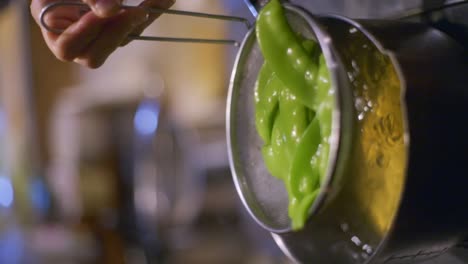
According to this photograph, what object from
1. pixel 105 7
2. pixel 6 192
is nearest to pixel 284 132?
pixel 105 7

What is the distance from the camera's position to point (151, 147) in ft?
5.03

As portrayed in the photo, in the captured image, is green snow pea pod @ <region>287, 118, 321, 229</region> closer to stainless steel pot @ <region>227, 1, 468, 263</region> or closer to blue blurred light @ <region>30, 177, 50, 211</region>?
stainless steel pot @ <region>227, 1, 468, 263</region>

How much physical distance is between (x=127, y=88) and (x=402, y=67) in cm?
150

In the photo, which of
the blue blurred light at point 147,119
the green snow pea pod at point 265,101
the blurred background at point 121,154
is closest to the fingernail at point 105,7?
the green snow pea pod at point 265,101

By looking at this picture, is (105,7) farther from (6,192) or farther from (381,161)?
(6,192)

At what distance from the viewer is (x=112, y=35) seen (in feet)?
1.28

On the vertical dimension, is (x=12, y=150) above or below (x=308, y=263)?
below

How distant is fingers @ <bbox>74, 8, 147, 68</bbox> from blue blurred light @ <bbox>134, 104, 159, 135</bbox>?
1148 mm

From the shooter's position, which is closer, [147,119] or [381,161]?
[381,161]

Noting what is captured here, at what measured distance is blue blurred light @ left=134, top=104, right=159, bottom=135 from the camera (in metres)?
1.57

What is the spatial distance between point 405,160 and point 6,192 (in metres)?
1.81

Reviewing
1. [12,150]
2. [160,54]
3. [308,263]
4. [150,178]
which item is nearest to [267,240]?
[308,263]

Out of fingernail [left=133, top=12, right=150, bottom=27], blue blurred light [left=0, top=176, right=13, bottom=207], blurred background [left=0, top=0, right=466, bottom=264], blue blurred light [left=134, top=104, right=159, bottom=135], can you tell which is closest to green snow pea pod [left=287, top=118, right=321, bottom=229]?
fingernail [left=133, top=12, right=150, bottom=27]

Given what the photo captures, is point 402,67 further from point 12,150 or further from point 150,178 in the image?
point 12,150
